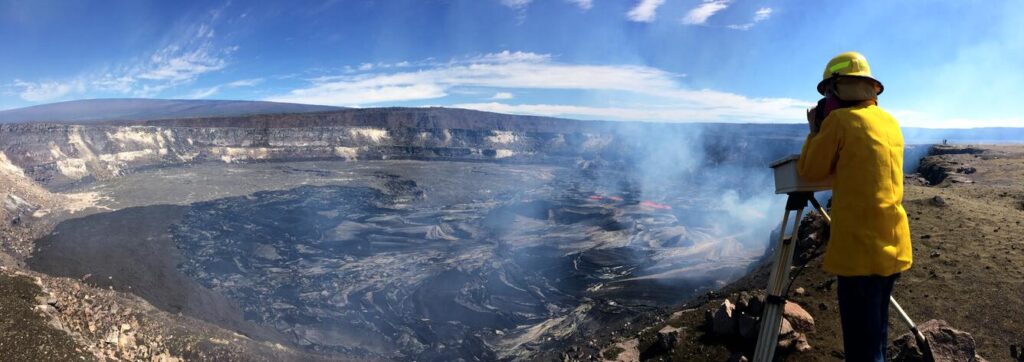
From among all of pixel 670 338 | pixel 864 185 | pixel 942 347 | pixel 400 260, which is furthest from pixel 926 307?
pixel 400 260

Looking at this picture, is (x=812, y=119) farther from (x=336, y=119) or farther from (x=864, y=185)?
(x=336, y=119)

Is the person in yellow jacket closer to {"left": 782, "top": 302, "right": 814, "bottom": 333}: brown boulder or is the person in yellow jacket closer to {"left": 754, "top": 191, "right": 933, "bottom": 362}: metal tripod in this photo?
A: {"left": 754, "top": 191, "right": 933, "bottom": 362}: metal tripod

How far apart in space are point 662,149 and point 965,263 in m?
60.8

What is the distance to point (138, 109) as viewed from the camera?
122 metres

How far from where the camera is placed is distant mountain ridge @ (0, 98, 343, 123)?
111 m

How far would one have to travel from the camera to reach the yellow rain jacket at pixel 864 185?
258 centimetres

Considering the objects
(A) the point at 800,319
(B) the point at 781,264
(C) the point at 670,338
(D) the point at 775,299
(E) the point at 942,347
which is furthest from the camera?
(C) the point at 670,338

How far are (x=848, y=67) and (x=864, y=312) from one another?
1477mm

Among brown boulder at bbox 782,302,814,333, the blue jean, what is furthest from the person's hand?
brown boulder at bbox 782,302,814,333

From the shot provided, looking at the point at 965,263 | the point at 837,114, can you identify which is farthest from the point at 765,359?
the point at 965,263

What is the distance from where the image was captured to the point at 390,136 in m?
72.4

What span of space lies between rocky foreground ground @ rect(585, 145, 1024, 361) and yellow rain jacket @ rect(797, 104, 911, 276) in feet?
3.59

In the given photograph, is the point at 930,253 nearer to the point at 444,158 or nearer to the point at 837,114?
the point at 837,114

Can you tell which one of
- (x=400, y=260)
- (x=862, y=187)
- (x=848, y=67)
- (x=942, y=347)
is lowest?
(x=400, y=260)
